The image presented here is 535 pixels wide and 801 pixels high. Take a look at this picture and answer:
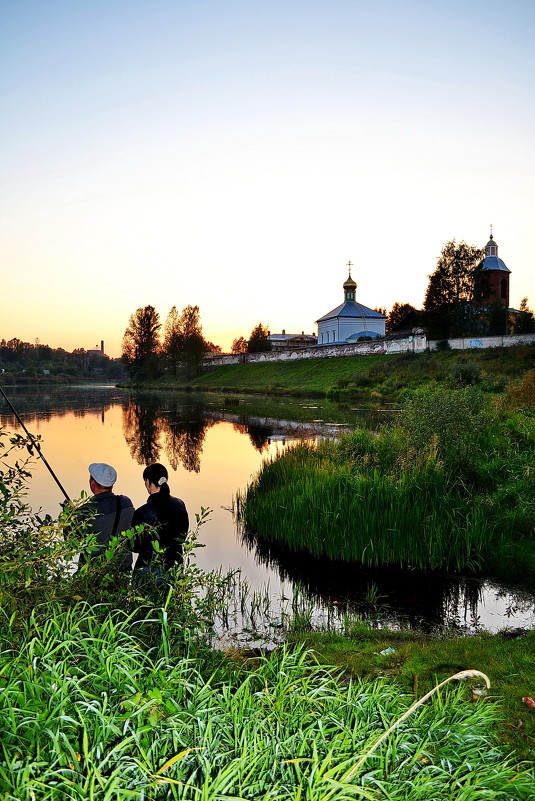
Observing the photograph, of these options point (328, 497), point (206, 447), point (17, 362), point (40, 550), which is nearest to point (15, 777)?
point (40, 550)

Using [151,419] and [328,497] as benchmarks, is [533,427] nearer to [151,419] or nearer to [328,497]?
[328,497]

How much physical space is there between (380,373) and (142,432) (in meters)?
23.6

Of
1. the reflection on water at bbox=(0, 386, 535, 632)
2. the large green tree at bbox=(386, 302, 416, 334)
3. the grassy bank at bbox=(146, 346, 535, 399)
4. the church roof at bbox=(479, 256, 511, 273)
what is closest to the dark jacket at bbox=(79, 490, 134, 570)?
the reflection on water at bbox=(0, 386, 535, 632)

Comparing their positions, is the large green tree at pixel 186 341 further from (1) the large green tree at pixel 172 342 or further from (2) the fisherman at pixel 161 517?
(2) the fisherman at pixel 161 517

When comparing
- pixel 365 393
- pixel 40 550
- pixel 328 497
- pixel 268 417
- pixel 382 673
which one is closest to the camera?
pixel 40 550

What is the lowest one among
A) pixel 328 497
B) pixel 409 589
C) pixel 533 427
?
pixel 409 589

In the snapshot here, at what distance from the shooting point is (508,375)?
3278 cm

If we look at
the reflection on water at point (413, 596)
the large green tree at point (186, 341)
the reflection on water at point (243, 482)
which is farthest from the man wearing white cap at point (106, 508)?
the large green tree at point (186, 341)

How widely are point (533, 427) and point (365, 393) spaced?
28.7 m

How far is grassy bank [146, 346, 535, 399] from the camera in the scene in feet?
112

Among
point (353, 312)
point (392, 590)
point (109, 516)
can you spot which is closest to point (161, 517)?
point (109, 516)

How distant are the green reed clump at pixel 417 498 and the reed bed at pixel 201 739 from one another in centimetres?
553

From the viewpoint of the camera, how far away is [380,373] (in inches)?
1810

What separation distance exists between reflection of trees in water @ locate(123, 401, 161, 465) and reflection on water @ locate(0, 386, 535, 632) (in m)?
0.05
